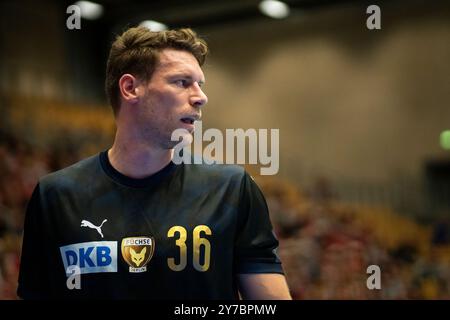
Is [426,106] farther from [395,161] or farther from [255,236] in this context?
[255,236]

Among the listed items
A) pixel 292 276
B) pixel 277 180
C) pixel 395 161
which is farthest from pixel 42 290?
pixel 395 161

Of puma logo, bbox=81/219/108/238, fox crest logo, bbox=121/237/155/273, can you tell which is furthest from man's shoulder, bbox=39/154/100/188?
fox crest logo, bbox=121/237/155/273

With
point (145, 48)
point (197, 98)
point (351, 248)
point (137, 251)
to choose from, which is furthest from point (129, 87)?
point (351, 248)

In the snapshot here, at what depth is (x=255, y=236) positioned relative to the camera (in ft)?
6.11

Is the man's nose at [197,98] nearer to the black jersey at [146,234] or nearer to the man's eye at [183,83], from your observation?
the man's eye at [183,83]

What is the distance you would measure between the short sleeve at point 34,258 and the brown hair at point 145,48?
467mm

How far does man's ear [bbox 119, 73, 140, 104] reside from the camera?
194 centimetres

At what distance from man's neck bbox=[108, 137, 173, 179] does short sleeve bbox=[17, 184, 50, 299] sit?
0.27m

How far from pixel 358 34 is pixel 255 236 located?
23.9 feet

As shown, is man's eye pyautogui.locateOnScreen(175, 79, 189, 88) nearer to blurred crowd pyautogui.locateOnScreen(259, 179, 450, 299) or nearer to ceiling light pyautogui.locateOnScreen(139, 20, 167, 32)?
ceiling light pyautogui.locateOnScreen(139, 20, 167, 32)

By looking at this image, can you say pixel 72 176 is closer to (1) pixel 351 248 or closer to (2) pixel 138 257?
(2) pixel 138 257

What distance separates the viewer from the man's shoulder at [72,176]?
193 centimetres
